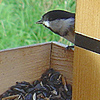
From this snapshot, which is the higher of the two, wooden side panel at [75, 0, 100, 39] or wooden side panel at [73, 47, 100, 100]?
wooden side panel at [75, 0, 100, 39]

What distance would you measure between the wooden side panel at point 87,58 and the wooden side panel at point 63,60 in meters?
0.49

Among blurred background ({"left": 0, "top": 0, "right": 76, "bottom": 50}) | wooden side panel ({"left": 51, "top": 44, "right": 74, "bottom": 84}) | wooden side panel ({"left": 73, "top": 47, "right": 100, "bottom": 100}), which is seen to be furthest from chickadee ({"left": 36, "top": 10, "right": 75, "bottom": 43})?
wooden side panel ({"left": 73, "top": 47, "right": 100, "bottom": 100})

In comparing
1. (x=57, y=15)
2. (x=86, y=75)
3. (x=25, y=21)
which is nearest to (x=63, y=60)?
(x=57, y=15)

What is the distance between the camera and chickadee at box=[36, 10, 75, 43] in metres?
1.73

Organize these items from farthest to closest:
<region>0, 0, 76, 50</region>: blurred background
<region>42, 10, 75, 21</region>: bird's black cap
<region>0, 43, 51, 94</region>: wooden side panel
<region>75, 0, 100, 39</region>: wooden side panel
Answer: <region>0, 0, 76, 50</region>: blurred background
<region>42, 10, 75, 21</region>: bird's black cap
<region>0, 43, 51, 94</region>: wooden side panel
<region>75, 0, 100, 39</region>: wooden side panel

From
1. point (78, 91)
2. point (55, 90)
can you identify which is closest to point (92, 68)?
point (78, 91)

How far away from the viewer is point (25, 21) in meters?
2.57

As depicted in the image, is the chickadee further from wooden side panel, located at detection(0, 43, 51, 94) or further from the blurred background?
the blurred background

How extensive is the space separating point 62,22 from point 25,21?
2.65ft

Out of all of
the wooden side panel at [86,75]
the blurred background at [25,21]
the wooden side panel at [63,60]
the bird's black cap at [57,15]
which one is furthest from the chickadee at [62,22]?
the wooden side panel at [86,75]

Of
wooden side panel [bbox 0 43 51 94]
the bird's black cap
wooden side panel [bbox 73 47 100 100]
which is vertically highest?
the bird's black cap

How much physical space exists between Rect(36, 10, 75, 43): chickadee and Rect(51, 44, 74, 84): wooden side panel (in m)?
0.27

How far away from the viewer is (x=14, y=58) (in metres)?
1.42

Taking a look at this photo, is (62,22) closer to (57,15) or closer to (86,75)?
(57,15)
